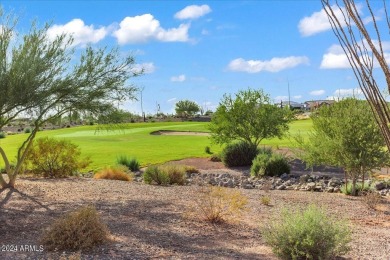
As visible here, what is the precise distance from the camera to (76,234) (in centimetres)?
902

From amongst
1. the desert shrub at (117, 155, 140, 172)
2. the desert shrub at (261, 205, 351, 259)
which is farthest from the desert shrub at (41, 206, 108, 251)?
the desert shrub at (117, 155, 140, 172)

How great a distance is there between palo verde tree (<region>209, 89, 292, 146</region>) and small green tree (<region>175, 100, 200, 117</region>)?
280 feet

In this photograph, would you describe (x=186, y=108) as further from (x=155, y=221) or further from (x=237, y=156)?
(x=155, y=221)

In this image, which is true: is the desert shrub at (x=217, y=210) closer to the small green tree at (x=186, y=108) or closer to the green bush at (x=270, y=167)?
the green bush at (x=270, y=167)

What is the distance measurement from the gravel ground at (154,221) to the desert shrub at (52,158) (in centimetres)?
287

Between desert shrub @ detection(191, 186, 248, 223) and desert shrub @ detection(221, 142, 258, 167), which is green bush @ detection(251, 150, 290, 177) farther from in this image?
desert shrub @ detection(191, 186, 248, 223)

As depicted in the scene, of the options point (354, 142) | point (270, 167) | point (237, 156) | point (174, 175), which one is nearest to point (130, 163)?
point (237, 156)

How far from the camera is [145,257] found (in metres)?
8.74

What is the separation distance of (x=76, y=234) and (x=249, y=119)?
2831 centimetres

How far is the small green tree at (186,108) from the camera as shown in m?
124

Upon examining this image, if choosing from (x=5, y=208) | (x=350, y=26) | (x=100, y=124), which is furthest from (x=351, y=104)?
(x=350, y=26)

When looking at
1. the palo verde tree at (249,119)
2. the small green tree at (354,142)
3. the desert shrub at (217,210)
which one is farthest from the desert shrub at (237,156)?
the desert shrub at (217,210)

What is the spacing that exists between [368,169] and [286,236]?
37.4ft

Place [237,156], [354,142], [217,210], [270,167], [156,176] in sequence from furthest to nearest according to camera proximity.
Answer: [237,156] < [270,167] < [156,176] < [354,142] < [217,210]
